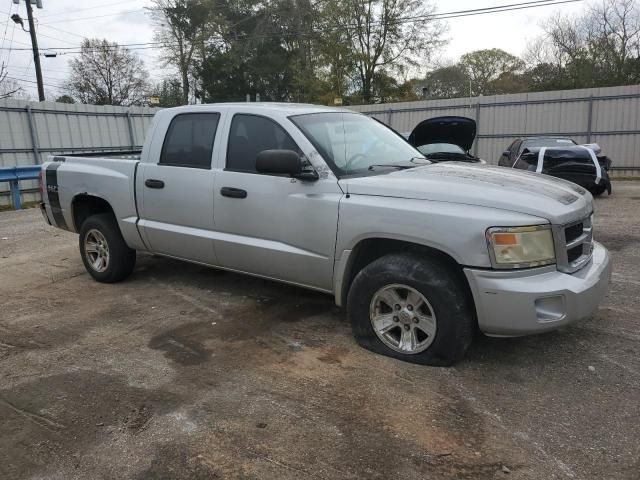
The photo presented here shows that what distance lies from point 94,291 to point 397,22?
30869mm

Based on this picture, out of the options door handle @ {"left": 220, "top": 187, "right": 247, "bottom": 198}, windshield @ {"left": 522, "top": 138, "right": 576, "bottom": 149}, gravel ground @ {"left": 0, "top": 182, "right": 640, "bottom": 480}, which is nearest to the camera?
gravel ground @ {"left": 0, "top": 182, "right": 640, "bottom": 480}

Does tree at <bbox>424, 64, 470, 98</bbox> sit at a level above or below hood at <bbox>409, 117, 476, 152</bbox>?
above

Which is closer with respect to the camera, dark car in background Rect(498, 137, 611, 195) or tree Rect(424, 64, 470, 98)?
dark car in background Rect(498, 137, 611, 195)

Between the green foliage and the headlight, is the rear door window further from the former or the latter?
the green foliage

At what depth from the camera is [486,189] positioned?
347cm

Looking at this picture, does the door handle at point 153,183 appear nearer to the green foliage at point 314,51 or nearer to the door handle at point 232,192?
the door handle at point 232,192

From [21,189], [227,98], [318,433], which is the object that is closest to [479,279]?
[318,433]

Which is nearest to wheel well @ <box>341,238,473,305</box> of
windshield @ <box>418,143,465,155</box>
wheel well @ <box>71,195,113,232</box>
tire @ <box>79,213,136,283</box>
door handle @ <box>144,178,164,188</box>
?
door handle @ <box>144,178,164,188</box>

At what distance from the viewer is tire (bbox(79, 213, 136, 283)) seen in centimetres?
562

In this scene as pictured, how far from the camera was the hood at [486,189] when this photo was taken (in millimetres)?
3307

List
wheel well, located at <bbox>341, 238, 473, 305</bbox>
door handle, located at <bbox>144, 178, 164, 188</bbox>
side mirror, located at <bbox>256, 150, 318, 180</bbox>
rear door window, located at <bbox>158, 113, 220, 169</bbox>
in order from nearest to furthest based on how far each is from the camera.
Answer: wheel well, located at <bbox>341, 238, 473, 305</bbox>, side mirror, located at <bbox>256, 150, 318, 180</bbox>, rear door window, located at <bbox>158, 113, 220, 169</bbox>, door handle, located at <bbox>144, 178, 164, 188</bbox>

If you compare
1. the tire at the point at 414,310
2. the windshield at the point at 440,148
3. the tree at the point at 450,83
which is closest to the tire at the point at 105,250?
the tire at the point at 414,310

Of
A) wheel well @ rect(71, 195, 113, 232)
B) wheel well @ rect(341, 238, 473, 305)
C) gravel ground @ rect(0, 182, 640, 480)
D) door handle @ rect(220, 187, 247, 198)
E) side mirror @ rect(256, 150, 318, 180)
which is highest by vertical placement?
side mirror @ rect(256, 150, 318, 180)

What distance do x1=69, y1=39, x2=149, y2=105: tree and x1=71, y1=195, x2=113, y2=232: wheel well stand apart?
46.9m
